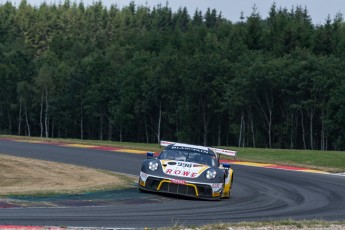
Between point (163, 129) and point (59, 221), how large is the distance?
83167 mm

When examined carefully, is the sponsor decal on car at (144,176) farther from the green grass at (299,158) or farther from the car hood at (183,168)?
the green grass at (299,158)

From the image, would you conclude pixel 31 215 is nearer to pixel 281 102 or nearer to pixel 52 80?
pixel 281 102

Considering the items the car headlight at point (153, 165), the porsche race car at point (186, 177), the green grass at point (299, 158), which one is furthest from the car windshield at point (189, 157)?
the green grass at point (299, 158)

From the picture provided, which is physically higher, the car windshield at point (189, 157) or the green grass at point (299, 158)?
the car windshield at point (189, 157)

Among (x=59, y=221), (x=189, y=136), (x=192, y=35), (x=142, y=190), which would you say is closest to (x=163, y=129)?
(x=189, y=136)

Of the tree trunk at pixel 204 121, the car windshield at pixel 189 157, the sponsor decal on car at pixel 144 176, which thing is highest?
the tree trunk at pixel 204 121

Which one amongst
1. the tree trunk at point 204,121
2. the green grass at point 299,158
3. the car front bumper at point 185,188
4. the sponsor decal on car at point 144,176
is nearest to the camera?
the car front bumper at point 185,188

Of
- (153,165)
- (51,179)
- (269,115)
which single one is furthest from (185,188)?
(269,115)

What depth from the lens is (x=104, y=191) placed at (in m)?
17.5

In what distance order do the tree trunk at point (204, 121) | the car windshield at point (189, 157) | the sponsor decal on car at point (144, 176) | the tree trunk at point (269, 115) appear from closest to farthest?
the sponsor decal on car at point (144, 176)
the car windshield at point (189, 157)
the tree trunk at point (269, 115)
the tree trunk at point (204, 121)

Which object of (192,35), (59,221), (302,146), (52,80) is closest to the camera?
(59,221)

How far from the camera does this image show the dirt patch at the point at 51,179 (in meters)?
17.1

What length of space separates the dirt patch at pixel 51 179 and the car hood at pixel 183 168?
182 centimetres

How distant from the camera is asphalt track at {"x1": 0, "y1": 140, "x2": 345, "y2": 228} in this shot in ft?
39.9
